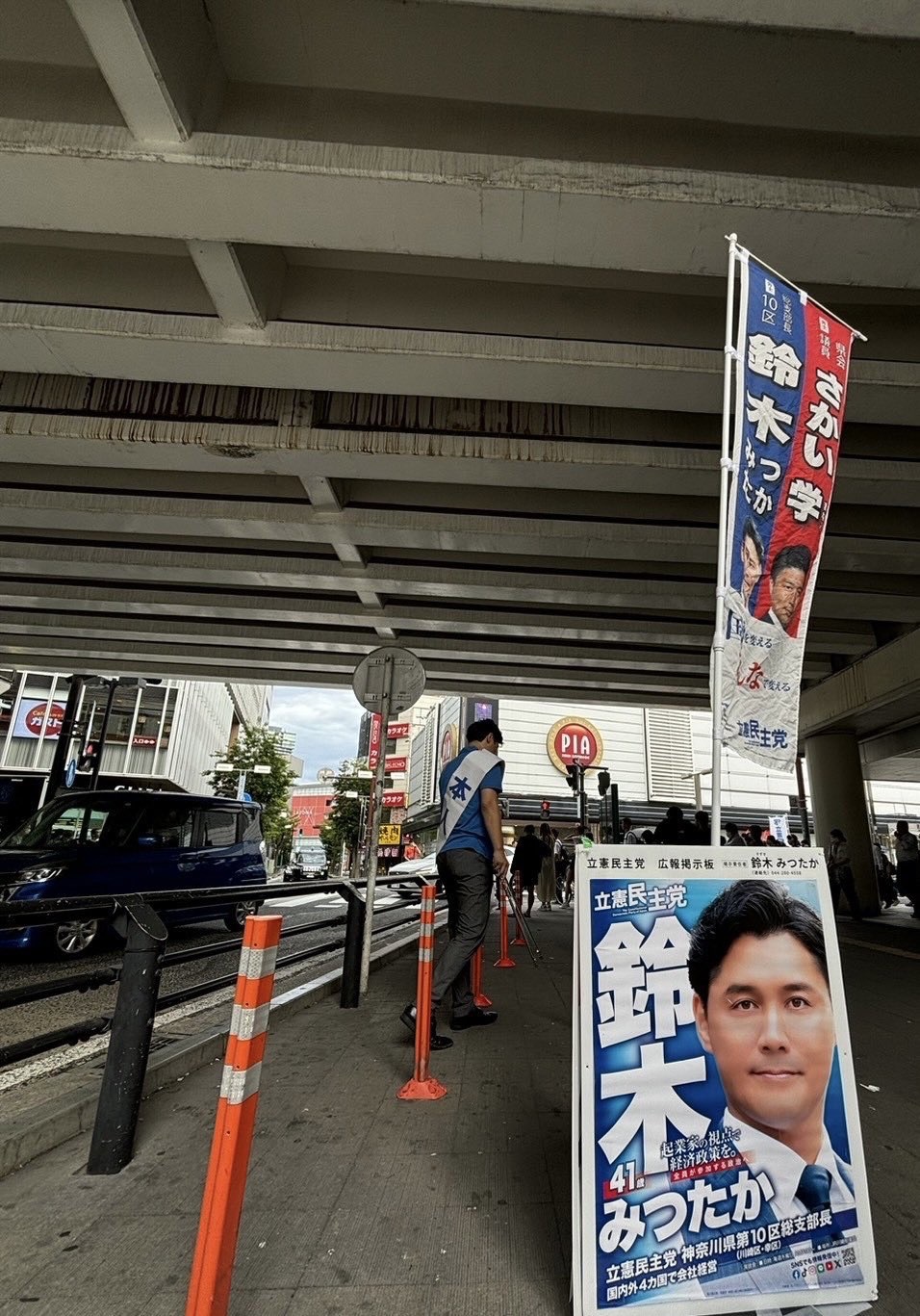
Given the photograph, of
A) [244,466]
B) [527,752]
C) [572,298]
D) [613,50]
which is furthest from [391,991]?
[527,752]

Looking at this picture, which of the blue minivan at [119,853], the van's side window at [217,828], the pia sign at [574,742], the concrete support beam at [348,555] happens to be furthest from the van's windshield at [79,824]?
the pia sign at [574,742]

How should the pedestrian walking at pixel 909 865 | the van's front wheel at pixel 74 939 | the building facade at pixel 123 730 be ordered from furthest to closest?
the building facade at pixel 123 730
the pedestrian walking at pixel 909 865
the van's front wheel at pixel 74 939

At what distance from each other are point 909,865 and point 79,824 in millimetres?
15031

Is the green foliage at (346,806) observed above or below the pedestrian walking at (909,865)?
above

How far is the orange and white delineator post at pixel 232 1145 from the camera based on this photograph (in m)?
1.49

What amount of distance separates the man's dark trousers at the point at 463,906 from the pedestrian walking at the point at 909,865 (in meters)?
12.5

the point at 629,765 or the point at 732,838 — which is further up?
the point at 629,765

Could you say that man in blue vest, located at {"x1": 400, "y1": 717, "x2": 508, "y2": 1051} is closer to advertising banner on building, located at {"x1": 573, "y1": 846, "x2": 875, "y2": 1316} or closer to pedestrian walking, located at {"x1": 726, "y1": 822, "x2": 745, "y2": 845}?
advertising banner on building, located at {"x1": 573, "y1": 846, "x2": 875, "y2": 1316}

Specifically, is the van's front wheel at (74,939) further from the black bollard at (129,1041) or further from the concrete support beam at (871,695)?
the concrete support beam at (871,695)

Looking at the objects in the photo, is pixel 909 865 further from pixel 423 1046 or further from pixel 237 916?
pixel 423 1046

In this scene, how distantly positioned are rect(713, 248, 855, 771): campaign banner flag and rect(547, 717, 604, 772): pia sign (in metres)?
37.1

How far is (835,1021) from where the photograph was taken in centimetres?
188

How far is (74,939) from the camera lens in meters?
A: 6.55

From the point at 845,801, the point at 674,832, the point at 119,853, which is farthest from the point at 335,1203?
the point at 845,801
